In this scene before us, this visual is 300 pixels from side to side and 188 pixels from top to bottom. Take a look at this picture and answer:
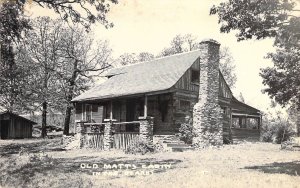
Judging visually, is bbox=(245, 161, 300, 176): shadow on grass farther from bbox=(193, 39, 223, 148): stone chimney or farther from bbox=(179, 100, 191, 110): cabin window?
bbox=(179, 100, 191, 110): cabin window

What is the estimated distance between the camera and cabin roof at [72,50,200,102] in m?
22.1

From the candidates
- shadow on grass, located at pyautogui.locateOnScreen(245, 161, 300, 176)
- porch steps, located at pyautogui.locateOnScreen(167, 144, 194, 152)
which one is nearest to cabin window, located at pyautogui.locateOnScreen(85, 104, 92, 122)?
porch steps, located at pyautogui.locateOnScreen(167, 144, 194, 152)

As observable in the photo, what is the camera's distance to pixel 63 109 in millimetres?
38656

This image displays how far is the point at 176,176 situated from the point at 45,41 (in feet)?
95.7

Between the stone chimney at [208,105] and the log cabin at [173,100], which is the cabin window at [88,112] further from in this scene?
the stone chimney at [208,105]

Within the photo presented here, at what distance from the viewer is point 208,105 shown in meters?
22.1

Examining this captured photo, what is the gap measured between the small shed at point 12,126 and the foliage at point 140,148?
23.8 m

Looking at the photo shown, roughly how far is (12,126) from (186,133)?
24.8 metres

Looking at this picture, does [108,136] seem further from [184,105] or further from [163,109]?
[184,105]

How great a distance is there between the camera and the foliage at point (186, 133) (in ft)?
71.1

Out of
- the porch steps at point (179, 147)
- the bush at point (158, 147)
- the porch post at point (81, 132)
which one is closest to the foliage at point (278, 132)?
the porch steps at point (179, 147)

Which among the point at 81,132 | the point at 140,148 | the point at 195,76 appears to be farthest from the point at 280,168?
the point at 81,132

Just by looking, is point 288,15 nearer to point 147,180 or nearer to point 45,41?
point 147,180

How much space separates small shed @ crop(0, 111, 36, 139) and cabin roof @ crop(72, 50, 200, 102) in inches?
607
